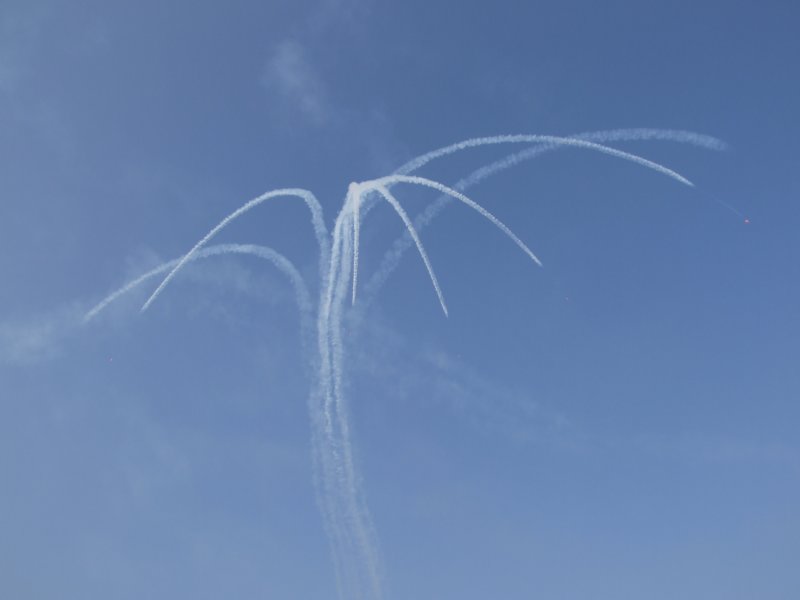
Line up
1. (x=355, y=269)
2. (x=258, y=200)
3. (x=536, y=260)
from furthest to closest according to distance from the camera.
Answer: (x=258, y=200) → (x=355, y=269) → (x=536, y=260)

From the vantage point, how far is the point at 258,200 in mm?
17500

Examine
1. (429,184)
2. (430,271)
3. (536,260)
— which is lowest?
(536,260)

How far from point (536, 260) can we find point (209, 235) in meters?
24.2

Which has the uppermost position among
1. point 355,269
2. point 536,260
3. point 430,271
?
point 355,269

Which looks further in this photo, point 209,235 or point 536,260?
point 209,235

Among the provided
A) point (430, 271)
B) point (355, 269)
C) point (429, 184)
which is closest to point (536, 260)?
point (430, 271)

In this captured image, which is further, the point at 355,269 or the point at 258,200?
the point at 258,200

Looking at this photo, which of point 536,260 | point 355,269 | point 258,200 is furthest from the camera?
point 258,200

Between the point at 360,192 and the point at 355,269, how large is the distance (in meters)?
6.48

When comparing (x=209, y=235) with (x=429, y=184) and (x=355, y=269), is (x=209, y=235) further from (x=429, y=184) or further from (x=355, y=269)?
(x=429, y=184)

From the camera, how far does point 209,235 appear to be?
1825 centimetres

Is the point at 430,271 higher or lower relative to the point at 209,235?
lower

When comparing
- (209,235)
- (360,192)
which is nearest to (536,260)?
(360,192)

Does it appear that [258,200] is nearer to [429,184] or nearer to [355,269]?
[355,269]
